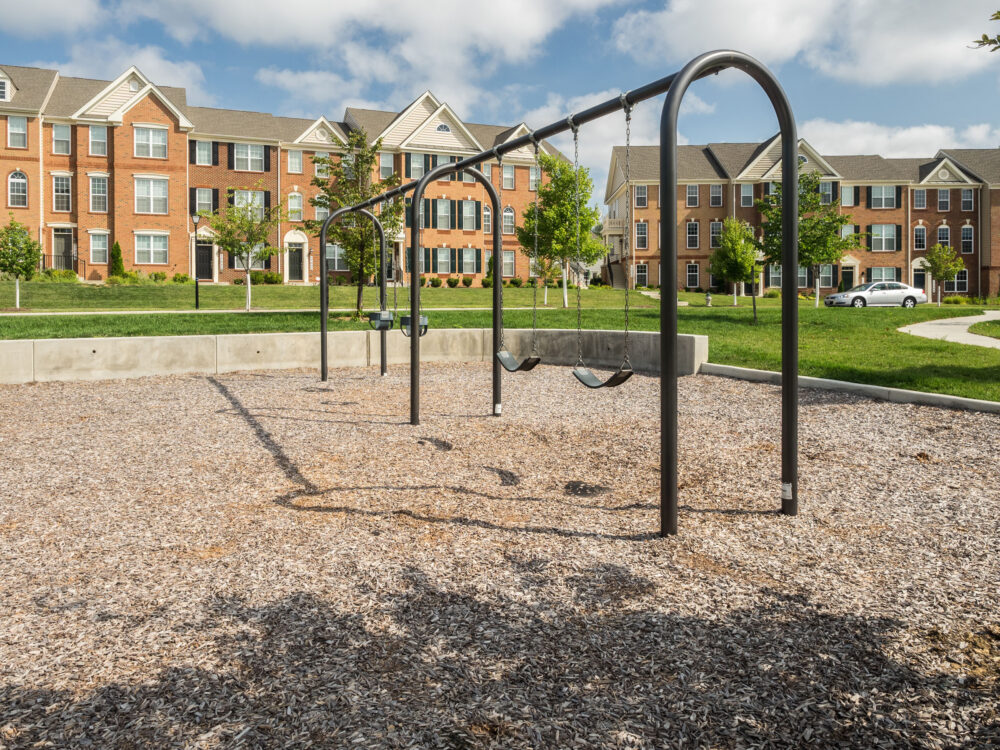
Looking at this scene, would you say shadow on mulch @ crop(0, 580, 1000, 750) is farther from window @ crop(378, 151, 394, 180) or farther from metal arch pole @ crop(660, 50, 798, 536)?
window @ crop(378, 151, 394, 180)

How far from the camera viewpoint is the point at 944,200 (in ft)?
184

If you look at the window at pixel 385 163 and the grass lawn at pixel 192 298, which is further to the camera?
the window at pixel 385 163

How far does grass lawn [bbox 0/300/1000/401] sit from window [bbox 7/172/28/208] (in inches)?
1036

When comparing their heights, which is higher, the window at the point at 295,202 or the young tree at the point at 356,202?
the window at the point at 295,202

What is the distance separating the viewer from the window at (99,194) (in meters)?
41.5

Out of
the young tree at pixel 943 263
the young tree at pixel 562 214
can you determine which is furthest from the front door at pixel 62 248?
the young tree at pixel 943 263

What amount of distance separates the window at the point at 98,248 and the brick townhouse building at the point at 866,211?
32543mm

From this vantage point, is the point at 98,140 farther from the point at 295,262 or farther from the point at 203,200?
the point at 295,262

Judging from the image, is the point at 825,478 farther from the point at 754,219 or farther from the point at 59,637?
the point at 754,219

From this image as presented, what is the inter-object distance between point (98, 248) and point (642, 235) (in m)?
34.9

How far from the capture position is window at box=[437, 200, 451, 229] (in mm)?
49125

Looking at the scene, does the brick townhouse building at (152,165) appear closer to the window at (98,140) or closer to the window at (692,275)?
the window at (98,140)

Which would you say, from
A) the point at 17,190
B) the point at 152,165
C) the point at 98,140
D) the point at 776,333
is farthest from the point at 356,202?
the point at 17,190

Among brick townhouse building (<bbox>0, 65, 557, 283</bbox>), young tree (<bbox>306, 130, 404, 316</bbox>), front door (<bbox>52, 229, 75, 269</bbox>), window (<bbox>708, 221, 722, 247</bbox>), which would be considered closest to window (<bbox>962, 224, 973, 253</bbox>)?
window (<bbox>708, 221, 722, 247</bbox>)
